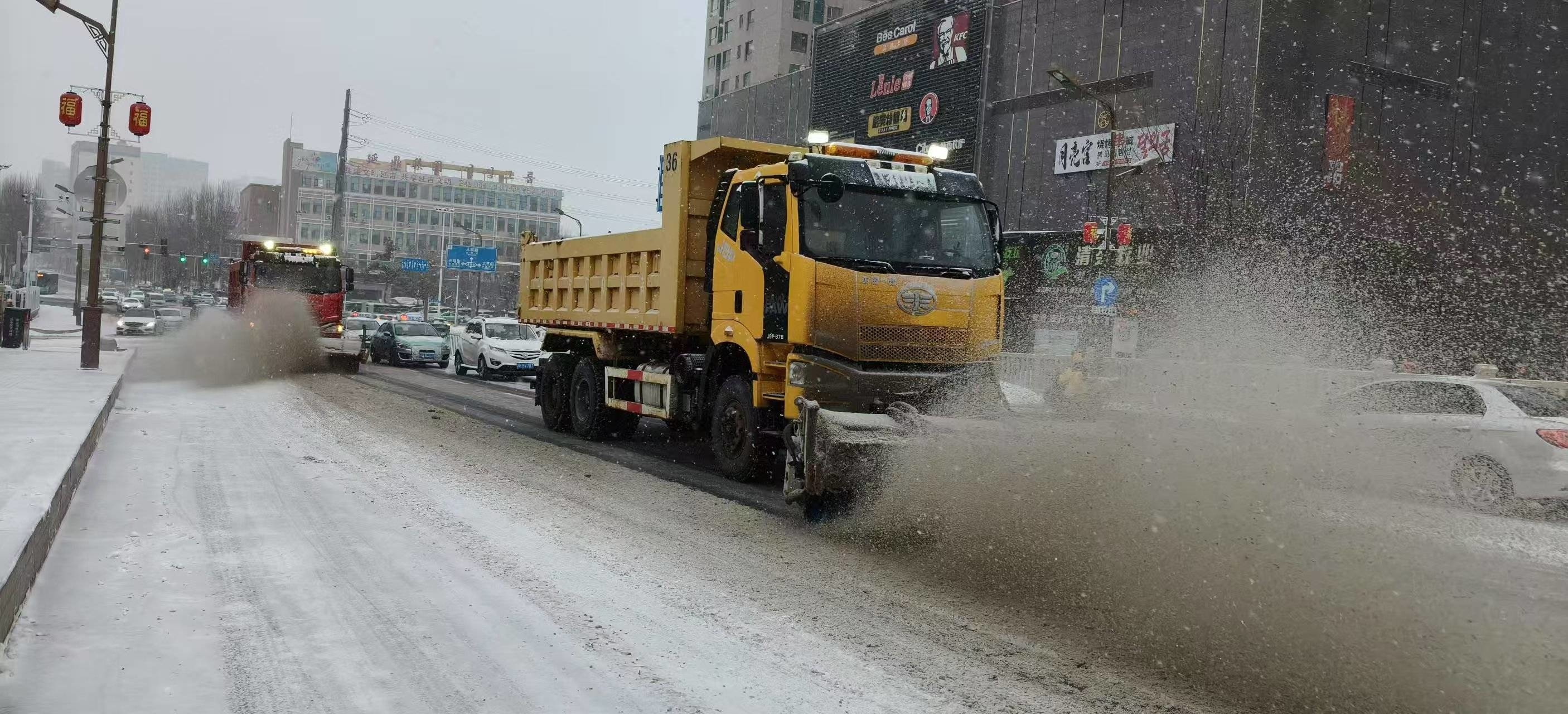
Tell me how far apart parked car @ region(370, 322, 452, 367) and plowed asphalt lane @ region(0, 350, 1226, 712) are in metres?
21.2

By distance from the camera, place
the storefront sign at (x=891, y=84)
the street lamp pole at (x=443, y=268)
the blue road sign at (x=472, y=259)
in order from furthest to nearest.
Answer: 1. the street lamp pole at (x=443, y=268)
2. the blue road sign at (x=472, y=259)
3. the storefront sign at (x=891, y=84)

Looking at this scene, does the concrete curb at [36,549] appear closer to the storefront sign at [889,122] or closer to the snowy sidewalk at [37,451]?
the snowy sidewalk at [37,451]

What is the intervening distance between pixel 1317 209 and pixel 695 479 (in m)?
30.2

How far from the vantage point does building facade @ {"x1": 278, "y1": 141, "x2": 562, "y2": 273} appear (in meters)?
124

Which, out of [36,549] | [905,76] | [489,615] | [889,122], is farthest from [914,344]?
[889,122]

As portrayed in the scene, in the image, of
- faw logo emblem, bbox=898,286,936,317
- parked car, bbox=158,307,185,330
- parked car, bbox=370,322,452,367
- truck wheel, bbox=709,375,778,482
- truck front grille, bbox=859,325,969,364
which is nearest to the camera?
truck front grille, bbox=859,325,969,364

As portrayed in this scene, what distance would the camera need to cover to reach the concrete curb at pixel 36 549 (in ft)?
15.2

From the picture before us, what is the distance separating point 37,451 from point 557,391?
21.3ft

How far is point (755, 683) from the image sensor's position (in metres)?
4.47

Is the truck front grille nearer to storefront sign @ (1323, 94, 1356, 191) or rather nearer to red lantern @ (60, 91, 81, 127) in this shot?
red lantern @ (60, 91, 81, 127)

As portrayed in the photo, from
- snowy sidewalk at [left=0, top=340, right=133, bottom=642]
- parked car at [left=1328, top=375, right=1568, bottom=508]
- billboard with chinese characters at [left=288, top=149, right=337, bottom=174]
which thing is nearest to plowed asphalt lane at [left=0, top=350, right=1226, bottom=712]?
snowy sidewalk at [left=0, top=340, right=133, bottom=642]

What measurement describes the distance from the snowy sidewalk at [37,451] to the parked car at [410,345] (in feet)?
35.4

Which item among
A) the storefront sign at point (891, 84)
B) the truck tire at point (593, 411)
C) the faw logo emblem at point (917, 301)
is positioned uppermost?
the storefront sign at point (891, 84)

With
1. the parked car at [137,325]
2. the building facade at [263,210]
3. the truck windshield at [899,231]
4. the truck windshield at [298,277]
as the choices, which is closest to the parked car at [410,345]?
the truck windshield at [298,277]
